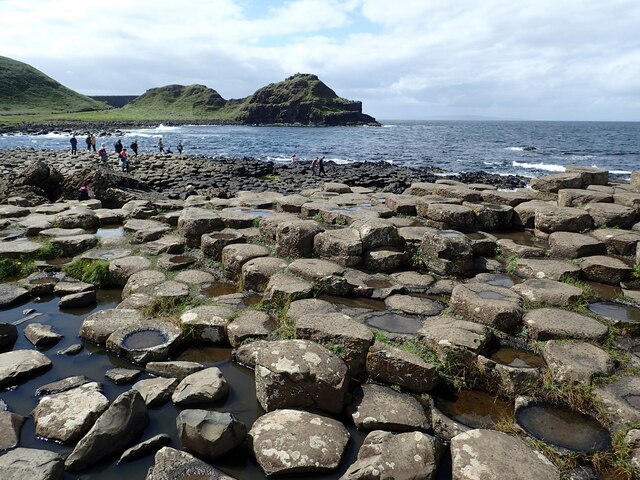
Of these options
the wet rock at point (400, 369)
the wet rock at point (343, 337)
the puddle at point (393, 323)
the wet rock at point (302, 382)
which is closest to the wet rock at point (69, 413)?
the wet rock at point (302, 382)

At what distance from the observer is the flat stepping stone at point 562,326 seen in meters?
5.23

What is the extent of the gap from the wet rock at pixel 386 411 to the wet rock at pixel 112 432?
214cm

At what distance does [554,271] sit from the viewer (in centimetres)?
700

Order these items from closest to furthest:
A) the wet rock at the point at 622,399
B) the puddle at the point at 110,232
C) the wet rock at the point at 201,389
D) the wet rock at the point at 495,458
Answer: the wet rock at the point at 495,458
the wet rock at the point at 622,399
the wet rock at the point at 201,389
the puddle at the point at 110,232

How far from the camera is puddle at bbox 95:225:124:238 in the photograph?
10.0 meters

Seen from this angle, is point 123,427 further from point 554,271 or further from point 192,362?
point 554,271

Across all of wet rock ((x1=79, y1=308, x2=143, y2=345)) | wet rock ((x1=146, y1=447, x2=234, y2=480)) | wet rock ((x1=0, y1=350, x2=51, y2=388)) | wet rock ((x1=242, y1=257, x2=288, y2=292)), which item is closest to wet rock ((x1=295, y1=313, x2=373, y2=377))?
wet rock ((x1=146, y1=447, x2=234, y2=480))

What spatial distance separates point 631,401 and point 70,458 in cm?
532

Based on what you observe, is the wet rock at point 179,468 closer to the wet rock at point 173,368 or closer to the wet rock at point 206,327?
the wet rock at point 173,368


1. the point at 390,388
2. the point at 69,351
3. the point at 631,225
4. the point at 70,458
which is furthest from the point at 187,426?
the point at 631,225

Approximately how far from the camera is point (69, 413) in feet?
14.4

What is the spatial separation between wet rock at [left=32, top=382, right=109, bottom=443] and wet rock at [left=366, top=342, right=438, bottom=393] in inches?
115

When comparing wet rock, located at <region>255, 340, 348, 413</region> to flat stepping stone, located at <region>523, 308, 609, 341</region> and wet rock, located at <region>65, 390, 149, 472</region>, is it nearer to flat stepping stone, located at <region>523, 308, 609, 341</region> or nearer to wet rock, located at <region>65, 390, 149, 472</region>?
wet rock, located at <region>65, 390, 149, 472</region>

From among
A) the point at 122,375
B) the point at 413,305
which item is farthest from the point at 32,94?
the point at 413,305
